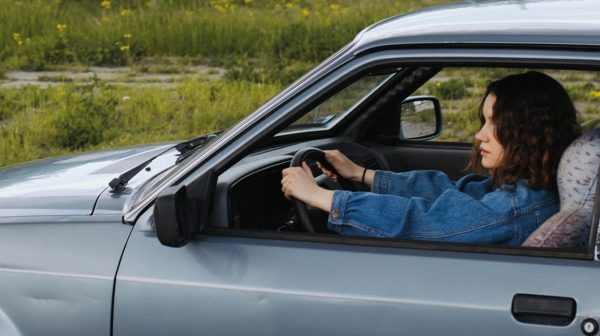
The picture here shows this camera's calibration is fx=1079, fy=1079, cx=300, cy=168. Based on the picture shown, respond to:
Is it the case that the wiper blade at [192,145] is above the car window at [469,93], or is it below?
above

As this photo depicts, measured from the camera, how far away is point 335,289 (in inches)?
105

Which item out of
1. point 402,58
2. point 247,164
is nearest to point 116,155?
point 247,164

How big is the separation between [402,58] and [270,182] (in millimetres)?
897

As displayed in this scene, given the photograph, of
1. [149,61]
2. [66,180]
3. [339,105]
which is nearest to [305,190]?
[66,180]

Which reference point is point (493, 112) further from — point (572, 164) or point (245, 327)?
point (245, 327)

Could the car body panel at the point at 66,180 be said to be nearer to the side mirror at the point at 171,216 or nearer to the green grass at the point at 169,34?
the side mirror at the point at 171,216

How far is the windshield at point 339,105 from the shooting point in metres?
3.88

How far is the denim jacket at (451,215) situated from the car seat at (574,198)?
0.22ft

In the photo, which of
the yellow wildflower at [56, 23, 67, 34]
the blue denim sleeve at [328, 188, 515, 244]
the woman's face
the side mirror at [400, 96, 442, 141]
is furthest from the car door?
the yellow wildflower at [56, 23, 67, 34]

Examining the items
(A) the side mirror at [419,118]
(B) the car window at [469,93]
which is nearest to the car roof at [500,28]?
(A) the side mirror at [419,118]

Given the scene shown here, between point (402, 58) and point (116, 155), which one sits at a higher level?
point (402, 58)

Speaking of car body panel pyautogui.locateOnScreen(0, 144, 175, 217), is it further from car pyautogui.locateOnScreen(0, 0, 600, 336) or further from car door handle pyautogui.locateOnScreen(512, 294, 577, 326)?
car door handle pyautogui.locateOnScreen(512, 294, 577, 326)

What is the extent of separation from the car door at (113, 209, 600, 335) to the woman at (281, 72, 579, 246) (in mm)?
174

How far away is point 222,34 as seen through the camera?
32.2 ft
